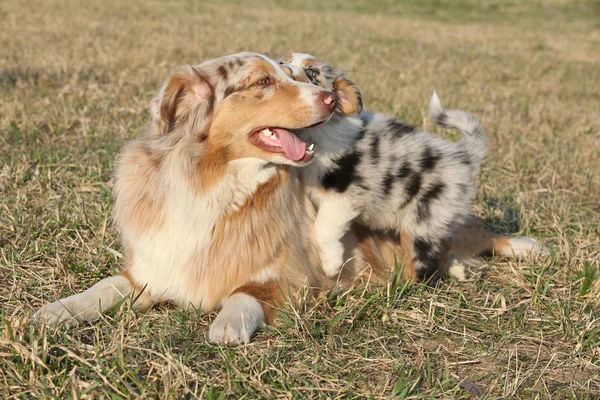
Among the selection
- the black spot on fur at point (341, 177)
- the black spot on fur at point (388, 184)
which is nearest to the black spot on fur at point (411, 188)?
the black spot on fur at point (388, 184)

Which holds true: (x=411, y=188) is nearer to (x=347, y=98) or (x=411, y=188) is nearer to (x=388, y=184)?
(x=388, y=184)

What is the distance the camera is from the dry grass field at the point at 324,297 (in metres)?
2.87

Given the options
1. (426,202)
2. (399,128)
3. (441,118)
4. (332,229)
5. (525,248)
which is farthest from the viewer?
(525,248)

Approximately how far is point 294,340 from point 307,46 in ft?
33.5

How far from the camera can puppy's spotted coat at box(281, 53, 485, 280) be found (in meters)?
3.86

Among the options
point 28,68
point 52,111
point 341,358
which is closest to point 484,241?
point 341,358

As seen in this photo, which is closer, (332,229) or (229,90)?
(229,90)

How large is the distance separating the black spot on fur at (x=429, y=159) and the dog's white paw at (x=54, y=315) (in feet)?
7.17

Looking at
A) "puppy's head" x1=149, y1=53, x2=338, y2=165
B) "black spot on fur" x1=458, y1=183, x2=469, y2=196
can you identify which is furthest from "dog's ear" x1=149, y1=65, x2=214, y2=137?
"black spot on fur" x1=458, y1=183, x2=469, y2=196

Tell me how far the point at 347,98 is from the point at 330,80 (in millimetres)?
167

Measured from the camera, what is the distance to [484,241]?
4.71 m

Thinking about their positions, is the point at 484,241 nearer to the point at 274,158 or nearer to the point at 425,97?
the point at 274,158

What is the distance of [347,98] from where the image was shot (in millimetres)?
3893

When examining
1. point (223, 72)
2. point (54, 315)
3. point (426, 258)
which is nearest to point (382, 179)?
point (426, 258)
